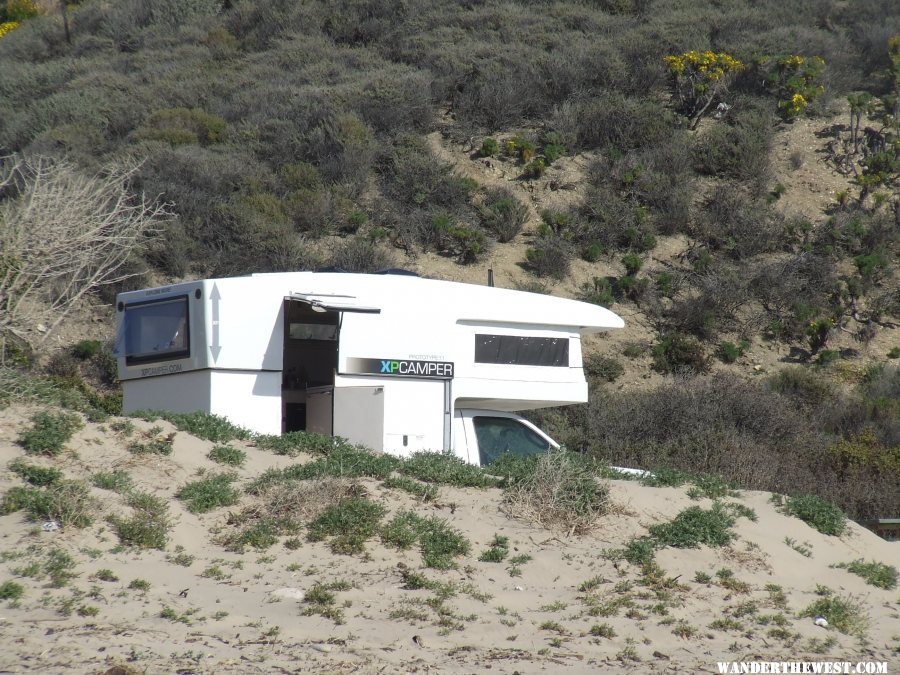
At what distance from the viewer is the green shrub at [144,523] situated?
7711 millimetres

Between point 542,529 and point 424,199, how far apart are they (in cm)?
1721

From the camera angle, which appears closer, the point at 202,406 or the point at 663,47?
the point at 202,406

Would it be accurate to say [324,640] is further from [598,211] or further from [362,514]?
[598,211]

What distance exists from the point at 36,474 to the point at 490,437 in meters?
4.84

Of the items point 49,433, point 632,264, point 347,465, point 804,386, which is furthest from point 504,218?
point 49,433

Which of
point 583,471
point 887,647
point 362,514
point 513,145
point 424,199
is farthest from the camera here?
point 513,145

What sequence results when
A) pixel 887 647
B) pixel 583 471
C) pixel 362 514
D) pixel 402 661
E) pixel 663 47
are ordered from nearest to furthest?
pixel 402 661 < pixel 887 647 < pixel 362 514 < pixel 583 471 < pixel 663 47

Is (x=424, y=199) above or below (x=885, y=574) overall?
above

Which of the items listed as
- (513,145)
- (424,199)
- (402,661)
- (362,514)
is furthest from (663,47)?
(402,661)

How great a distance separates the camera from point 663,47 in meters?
30.8

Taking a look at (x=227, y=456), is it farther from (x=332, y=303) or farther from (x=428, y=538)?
(x=428, y=538)

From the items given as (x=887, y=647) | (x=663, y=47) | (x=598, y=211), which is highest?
(x=663, y=47)

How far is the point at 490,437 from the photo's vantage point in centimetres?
1111

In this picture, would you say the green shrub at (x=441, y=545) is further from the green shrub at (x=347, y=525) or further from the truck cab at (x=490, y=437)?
the truck cab at (x=490, y=437)
